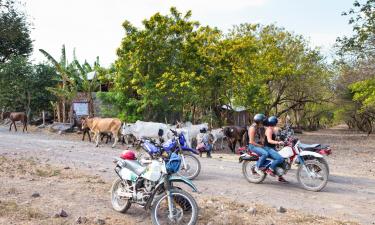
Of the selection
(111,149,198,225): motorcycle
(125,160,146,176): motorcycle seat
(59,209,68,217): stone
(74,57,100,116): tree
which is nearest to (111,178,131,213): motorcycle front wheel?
(111,149,198,225): motorcycle

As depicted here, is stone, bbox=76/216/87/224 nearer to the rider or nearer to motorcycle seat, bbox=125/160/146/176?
motorcycle seat, bbox=125/160/146/176

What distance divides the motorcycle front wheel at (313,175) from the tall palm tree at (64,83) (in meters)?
19.4

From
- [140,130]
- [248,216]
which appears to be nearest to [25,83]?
[140,130]

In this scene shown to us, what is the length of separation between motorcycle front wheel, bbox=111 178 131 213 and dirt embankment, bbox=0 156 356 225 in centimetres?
11

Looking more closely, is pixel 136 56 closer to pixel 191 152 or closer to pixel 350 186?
pixel 191 152

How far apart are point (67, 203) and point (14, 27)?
20643mm

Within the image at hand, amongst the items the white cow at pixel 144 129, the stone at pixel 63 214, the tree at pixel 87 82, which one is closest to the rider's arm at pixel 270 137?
the stone at pixel 63 214

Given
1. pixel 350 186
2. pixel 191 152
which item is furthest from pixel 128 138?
pixel 350 186

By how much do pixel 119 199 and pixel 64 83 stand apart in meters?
21.1

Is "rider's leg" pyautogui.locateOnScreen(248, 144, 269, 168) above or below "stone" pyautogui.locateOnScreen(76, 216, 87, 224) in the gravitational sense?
above

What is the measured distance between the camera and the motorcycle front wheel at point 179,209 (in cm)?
577

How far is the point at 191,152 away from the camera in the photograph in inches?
394

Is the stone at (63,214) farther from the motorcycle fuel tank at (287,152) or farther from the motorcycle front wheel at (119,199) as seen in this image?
the motorcycle fuel tank at (287,152)

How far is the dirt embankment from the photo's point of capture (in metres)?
6.30
